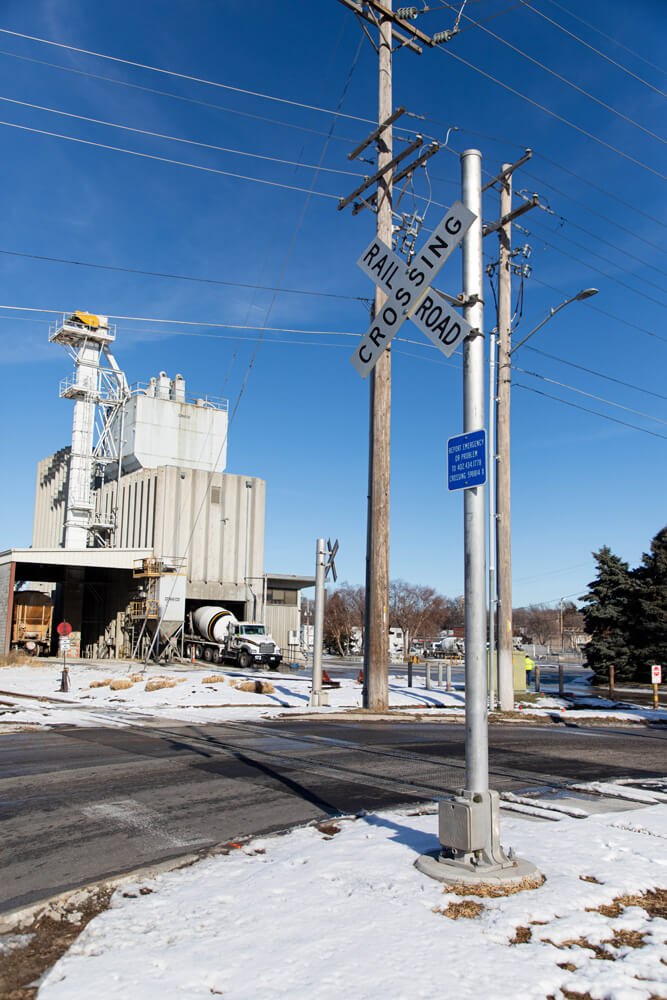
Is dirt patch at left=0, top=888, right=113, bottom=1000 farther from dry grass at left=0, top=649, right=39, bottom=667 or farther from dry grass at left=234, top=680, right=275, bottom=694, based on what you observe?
dry grass at left=0, top=649, right=39, bottom=667

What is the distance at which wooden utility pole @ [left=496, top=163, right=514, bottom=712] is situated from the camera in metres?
20.4

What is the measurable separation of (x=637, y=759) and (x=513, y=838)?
6.81m

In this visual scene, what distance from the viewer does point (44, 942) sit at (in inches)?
170

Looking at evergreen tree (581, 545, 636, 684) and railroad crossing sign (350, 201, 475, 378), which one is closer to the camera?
railroad crossing sign (350, 201, 475, 378)

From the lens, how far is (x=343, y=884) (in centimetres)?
508

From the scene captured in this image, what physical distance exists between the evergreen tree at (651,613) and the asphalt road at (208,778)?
76.1 ft

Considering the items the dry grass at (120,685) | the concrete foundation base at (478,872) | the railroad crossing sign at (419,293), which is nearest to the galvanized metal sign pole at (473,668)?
the concrete foundation base at (478,872)

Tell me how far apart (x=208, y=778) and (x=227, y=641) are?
102 feet

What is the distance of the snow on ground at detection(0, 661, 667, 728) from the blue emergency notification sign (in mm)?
11346

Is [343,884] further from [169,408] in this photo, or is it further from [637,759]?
[169,408]

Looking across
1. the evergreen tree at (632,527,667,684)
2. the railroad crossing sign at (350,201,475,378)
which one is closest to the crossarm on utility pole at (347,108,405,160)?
the railroad crossing sign at (350,201,475,378)

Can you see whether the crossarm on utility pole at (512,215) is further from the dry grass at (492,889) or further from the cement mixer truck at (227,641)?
the cement mixer truck at (227,641)

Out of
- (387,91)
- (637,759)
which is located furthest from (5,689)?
(387,91)

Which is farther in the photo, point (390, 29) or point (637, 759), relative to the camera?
point (390, 29)
